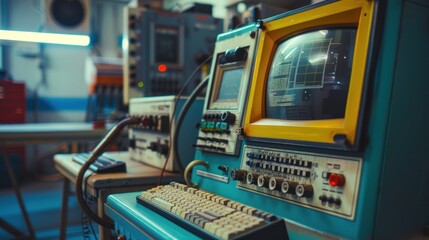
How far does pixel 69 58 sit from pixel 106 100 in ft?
8.17

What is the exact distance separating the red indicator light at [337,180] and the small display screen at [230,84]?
0.45m

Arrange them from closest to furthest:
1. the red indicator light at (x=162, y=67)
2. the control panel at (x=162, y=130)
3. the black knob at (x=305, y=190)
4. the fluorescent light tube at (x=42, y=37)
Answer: the black knob at (x=305, y=190), the control panel at (x=162, y=130), the red indicator light at (x=162, y=67), the fluorescent light tube at (x=42, y=37)

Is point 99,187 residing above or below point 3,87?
below

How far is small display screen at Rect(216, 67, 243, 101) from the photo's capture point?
1.12m

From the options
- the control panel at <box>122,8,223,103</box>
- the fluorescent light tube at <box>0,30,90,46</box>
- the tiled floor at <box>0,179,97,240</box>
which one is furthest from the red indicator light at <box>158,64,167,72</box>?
the tiled floor at <box>0,179,97,240</box>

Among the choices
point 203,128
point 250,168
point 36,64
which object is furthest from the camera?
point 36,64

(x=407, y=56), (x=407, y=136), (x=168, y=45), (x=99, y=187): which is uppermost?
(x=168, y=45)

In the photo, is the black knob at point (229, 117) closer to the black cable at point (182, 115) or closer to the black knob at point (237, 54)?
the black knob at point (237, 54)

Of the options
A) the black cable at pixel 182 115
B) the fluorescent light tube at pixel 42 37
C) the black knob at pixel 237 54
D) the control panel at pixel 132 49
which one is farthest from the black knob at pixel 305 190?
the fluorescent light tube at pixel 42 37

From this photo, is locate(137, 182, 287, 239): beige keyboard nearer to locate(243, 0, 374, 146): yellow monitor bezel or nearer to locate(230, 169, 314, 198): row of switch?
locate(230, 169, 314, 198): row of switch

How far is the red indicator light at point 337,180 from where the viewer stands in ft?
2.39

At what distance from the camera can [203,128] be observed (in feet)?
3.86

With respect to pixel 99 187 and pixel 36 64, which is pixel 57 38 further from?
pixel 99 187

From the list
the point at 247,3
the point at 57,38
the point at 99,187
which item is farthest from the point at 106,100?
the point at 99,187
